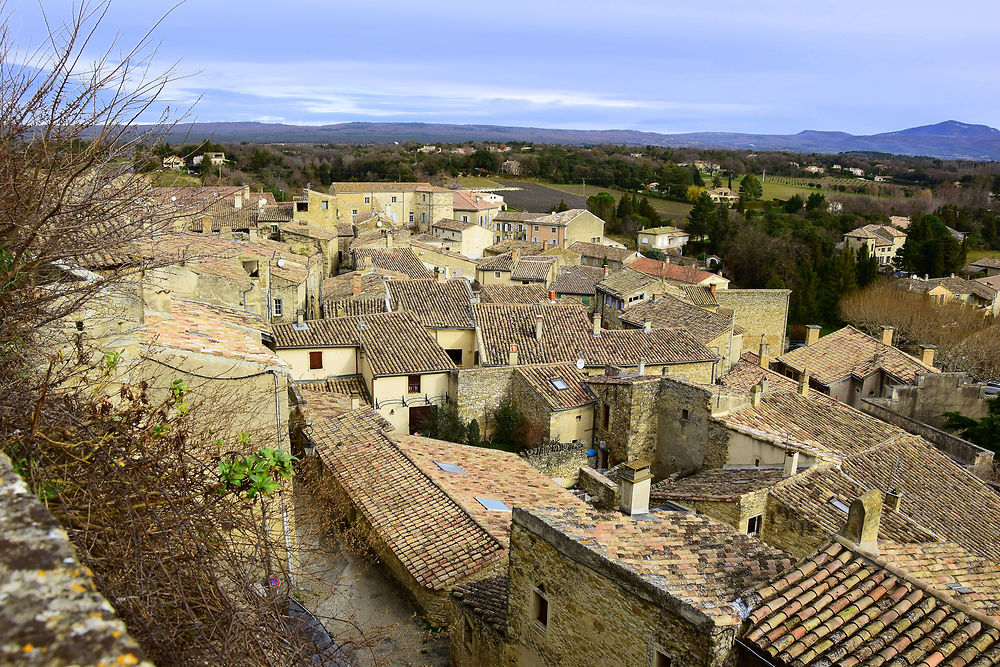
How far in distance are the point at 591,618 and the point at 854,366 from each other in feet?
86.8

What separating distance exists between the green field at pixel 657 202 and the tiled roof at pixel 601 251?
26.9 metres

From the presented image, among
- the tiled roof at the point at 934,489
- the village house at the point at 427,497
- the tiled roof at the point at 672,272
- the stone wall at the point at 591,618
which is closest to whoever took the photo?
the stone wall at the point at 591,618

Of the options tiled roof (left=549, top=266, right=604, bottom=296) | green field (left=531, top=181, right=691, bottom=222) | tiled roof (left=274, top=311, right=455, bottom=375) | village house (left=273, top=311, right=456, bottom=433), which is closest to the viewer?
village house (left=273, top=311, right=456, bottom=433)

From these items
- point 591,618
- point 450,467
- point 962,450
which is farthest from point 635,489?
point 962,450

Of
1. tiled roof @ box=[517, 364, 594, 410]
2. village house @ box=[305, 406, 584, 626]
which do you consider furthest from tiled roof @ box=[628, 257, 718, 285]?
village house @ box=[305, 406, 584, 626]

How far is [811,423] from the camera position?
59.6 ft

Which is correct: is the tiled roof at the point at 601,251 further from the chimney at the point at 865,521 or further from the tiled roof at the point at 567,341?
the chimney at the point at 865,521

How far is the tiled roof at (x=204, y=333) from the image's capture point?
A: 31.7 feet

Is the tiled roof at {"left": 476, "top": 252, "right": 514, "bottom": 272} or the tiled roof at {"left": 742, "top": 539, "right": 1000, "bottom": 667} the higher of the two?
the tiled roof at {"left": 742, "top": 539, "right": 1000, "bottom": 667}

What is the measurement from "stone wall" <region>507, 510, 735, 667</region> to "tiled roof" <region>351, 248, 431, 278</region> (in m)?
28.0

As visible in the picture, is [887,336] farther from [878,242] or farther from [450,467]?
A: [878,242]

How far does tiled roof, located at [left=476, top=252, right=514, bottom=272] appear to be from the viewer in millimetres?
45000

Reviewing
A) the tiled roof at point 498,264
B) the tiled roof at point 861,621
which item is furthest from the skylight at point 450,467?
the tiled roof at point 498,264

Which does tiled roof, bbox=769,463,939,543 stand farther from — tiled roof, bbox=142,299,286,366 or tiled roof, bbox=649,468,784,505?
tiled roof, bbox=142,299,286,366
